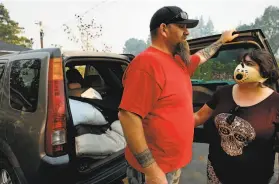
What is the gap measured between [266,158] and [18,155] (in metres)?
2.17

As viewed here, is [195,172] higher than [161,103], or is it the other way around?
[161,103]

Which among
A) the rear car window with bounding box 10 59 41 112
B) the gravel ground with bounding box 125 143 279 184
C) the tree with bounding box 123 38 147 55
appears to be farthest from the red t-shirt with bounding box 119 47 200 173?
the tree with bounding box 123 38 147 55

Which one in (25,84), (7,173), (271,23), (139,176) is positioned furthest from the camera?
(271,23)

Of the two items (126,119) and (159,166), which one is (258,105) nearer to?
(159,166)

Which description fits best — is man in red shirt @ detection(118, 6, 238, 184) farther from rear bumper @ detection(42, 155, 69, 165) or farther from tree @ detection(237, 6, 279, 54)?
tree @ detection(237, 6, 279, 54)

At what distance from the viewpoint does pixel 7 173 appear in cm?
288

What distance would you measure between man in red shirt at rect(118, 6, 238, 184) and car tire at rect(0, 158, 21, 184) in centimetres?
143

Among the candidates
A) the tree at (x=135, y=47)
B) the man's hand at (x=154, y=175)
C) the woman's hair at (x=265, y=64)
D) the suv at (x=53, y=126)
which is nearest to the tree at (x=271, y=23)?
the tree at (x=135, y=47)

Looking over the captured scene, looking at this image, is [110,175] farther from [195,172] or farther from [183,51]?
[183,51]

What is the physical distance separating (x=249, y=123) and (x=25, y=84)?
2079 mm

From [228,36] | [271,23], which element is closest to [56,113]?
[228,36]

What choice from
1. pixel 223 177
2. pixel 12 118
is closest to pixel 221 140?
pixel 223 177

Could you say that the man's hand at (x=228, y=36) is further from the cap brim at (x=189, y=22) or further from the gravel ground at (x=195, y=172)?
the gravel ground at (x=195, y=172)

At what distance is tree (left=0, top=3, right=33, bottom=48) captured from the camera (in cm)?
4856
